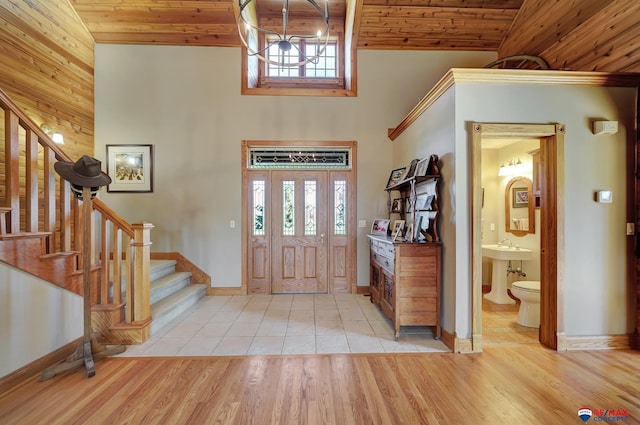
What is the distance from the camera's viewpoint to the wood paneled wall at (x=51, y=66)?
124 inches

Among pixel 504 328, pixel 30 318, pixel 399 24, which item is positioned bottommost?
pixel 504 328

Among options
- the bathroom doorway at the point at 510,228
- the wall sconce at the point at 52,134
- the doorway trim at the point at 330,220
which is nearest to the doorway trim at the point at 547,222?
the bathroom doorway at the point at 510,228

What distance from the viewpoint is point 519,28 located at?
3.80 meters

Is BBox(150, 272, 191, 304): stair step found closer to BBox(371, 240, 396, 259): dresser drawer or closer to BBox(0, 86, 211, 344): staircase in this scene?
BBox(0, 86, 211, 344): staircase

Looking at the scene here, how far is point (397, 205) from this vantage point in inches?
155

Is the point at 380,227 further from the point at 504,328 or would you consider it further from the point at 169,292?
the point at 169,292

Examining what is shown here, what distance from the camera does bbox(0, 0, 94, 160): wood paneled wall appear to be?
3158 millimetres

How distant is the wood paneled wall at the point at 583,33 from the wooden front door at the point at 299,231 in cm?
333

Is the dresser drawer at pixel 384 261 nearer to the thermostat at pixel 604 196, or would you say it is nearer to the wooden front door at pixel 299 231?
the wooden front door at pixel 299 231

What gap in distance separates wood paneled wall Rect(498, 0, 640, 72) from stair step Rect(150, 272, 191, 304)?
18.3 feet

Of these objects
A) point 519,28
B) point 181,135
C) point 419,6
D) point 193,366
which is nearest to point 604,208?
point 519,28

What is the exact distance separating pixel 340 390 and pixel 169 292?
278 centimetres

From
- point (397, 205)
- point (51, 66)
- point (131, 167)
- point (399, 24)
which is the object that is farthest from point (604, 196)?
point (51, 66)

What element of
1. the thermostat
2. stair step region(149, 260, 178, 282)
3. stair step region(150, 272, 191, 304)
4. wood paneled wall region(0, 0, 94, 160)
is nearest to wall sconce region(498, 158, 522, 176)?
the thermostat
